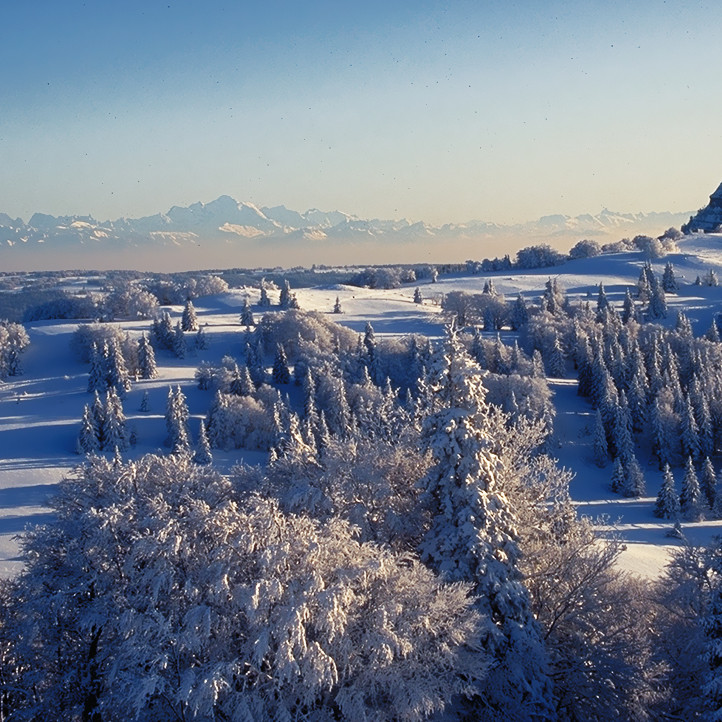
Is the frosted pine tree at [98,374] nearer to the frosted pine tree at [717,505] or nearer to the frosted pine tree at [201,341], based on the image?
the frosted pine tree at [201,341]

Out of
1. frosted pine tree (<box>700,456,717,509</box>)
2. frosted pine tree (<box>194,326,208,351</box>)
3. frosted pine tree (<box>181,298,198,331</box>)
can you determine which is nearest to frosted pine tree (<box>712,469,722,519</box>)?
frosted pine tree (<box>700,456,717,509</box>)

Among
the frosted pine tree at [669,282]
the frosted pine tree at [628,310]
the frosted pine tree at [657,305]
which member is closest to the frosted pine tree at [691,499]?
the frosted pine tree at [628,310]

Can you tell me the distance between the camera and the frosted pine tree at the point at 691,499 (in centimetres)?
5509

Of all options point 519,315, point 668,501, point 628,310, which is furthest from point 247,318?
point 668,501

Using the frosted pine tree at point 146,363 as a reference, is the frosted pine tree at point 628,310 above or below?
above

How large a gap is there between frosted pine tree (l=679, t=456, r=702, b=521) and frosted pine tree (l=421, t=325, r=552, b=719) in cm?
4202

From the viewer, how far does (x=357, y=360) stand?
92.9 m

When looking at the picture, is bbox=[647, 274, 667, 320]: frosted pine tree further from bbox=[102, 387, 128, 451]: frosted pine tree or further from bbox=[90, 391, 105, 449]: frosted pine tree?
bbox=[90, 391, 105, 449]: frosted pine tree

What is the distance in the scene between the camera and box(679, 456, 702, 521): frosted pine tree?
55.1m

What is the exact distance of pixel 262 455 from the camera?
70875 mm

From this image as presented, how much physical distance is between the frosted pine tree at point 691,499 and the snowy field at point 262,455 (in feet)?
4.48

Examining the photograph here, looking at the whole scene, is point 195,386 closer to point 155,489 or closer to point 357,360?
point 357,360

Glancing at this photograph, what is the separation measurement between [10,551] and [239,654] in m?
32.8

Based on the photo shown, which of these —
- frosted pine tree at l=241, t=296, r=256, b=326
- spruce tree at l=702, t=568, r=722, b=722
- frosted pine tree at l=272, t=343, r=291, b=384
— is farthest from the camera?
frosted pine tree at l=241, t=296, r=256, b=326
